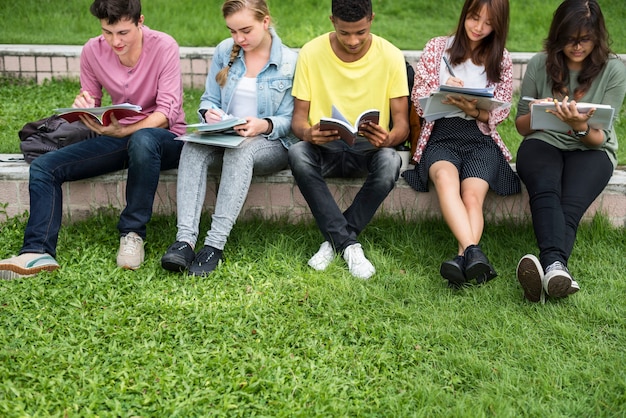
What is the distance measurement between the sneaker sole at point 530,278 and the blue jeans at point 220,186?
4.43 ft

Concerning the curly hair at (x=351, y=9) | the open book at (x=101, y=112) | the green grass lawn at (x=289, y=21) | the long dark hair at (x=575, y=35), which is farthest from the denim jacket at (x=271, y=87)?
the green grass lawn at (x=289, y=21)

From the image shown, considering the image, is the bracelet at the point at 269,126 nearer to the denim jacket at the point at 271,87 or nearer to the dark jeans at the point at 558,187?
the denim jacket at the point at 271,87

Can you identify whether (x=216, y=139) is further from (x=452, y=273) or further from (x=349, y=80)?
(x=452, y=273)

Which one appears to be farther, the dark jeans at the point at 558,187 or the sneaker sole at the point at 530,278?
the dark jeans at the point at 558,187

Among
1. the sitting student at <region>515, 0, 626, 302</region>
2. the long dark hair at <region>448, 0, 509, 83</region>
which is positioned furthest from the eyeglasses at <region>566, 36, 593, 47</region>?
the long dark hair at <region>448, 0, 509, 83</region>

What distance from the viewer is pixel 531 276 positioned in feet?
10.8

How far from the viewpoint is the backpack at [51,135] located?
403cm

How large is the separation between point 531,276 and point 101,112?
2100mm

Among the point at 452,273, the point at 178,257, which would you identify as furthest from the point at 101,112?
the point at 452,273

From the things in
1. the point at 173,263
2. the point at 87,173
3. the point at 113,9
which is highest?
the point at 113,9

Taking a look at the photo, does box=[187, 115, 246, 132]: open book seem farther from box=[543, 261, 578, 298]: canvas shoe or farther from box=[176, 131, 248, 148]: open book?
box=[543, 261, 578, 298]: canvas shoe

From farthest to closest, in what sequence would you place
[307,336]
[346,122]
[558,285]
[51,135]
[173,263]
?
[51,135]
[173,263]
[346,122]
[558,285]
[307,336]

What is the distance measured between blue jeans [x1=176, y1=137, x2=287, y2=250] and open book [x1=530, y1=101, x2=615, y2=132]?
1320 mm

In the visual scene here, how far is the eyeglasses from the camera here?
11.9 ft
